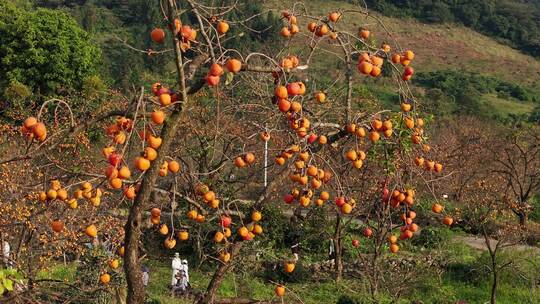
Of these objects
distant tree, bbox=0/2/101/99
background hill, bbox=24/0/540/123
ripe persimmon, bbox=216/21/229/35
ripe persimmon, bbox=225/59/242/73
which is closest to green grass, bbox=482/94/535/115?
background hill, bbox=24/0/540/123

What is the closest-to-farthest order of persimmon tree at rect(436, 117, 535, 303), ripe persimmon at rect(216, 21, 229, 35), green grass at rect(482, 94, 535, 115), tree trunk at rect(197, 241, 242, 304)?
1. ripe persimmon at rect(216, 21, 229, 35)
2. tree trunk at rect(197, 241, 242, 304)
3. persimmon tree at rect(436, 117, 535, 303)
4. green grass at rect(482, 94, 535, 115)

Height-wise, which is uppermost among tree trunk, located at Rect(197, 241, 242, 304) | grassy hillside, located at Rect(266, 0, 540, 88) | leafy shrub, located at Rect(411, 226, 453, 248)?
tree trunk, located at Rect(197, 241, 242, 304)

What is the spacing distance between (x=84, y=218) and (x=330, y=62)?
33.1 m

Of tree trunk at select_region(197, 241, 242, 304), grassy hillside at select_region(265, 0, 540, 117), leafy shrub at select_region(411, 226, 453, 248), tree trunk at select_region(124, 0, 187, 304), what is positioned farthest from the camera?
grassy hillside at select_region(265, 0, 540, 117)

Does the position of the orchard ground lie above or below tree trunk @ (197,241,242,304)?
below

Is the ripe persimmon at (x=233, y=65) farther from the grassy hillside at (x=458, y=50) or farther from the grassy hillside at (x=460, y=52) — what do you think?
the grassy hillside at (x=458, y=50)

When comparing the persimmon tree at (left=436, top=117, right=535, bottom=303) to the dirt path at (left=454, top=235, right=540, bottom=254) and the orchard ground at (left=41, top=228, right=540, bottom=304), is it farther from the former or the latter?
the orchard ground at (left=41, top=228, right=540, bottom=304)

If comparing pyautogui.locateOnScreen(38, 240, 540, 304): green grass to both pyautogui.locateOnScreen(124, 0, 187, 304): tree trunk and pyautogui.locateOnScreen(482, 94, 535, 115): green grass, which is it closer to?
pyautogui.locateOnScreen(124, 0, 187, 304): tree trunk

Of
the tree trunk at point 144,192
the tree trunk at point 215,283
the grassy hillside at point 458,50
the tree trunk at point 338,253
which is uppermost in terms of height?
the tree trunk at point 144,192

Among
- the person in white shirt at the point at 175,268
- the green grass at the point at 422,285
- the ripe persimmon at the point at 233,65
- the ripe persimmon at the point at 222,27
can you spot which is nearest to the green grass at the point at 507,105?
the green grass at the point at 422,285

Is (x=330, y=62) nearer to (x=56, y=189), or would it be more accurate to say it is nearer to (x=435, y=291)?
(x=435, y=291)

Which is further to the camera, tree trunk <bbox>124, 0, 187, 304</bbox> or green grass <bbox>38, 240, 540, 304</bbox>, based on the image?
green grass <bbox>38, 240, 540, 304</bbox>

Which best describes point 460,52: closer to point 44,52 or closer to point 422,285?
point 44,52

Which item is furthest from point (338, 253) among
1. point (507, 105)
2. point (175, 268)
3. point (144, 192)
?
point (507, 105)
